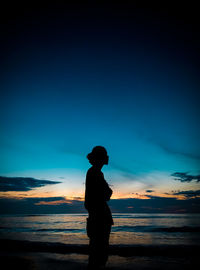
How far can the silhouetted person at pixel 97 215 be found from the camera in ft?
8.68

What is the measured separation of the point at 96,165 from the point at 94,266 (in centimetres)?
138

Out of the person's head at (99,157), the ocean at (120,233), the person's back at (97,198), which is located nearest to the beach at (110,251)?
the ocean at (120,233)

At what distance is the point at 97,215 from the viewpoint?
2748 mm

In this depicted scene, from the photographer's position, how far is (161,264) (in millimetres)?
6684

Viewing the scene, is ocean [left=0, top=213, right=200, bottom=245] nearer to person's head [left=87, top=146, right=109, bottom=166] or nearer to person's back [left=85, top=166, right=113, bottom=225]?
person's back [left=85, top=166, right=113, bottom=225]

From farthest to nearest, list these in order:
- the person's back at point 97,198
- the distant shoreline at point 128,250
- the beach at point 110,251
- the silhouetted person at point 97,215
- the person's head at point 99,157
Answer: the distant shoreline at point 128,250
the beach at point 110,251
the person's head at point 99,157
the person's back at point 97,198
the silhouetted person at point 97,215

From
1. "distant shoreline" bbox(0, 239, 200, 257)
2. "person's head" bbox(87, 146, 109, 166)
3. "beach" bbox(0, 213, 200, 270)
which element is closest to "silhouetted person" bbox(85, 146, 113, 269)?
"person's head" bbox(87, 146, 109, 166)

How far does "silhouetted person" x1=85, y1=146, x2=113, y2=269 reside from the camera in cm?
264

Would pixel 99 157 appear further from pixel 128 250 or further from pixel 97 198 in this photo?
pixel 128 250

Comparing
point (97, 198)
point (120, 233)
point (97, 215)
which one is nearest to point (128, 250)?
point (97, 215)

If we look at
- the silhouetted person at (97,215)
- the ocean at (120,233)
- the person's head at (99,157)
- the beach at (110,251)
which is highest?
the person's head at (99,157)

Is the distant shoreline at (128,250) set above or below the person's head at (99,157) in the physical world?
below

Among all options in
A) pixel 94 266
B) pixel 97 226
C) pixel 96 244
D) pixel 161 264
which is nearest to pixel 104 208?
pixel 97 226

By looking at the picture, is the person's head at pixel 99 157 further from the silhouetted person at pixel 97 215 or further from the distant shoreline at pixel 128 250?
the distant shoreline at pixel 128 250
